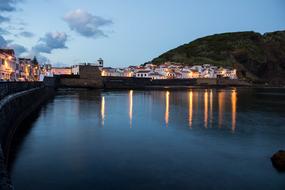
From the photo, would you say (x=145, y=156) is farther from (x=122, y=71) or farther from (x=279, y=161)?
(x=122, y=71)

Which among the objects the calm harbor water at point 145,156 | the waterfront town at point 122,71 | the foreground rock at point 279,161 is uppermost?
the waterfront town at point 122,71

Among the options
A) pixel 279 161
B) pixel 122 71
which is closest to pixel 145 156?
pixel 279 161

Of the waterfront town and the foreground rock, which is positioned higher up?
the waterfront town

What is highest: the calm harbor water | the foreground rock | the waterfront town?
the waterfront town

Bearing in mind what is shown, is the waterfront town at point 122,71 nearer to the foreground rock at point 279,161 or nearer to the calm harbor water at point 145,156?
the calm harbor water at point 145,156

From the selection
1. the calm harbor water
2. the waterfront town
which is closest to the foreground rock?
the calm harbor water

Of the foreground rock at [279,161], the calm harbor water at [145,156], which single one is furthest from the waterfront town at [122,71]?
the foreground rock at [279,161]

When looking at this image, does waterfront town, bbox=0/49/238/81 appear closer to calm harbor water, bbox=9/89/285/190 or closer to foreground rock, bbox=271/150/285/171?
calm harbor water, bbox=9/89/285/190

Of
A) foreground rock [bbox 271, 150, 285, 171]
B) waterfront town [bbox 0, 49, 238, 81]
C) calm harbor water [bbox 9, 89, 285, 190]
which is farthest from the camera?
waterfront town [bbox 0, 49, 238, 81]

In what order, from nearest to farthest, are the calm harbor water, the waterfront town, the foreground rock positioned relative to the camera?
1. the calm harbor water
2. the foreground rock
3. the waterfront town

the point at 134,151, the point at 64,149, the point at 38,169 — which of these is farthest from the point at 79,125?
the point at 38,169

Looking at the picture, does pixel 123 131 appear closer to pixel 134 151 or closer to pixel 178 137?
pixel 178 137

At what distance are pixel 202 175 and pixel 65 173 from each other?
564cm

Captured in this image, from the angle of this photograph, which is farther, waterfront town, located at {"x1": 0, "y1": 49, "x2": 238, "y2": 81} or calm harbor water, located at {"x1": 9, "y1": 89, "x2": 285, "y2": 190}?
waterfront town, located at {"x1": 0, "y1": 49, "x2": 238, "y2": 81}
